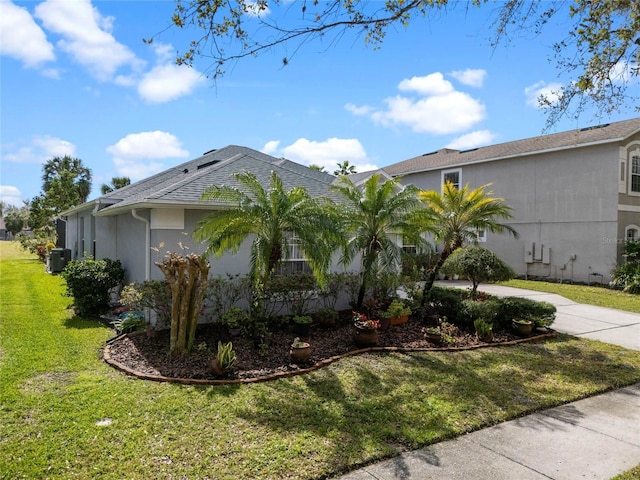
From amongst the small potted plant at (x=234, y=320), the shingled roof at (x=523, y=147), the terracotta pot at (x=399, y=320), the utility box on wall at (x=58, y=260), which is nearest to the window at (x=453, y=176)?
the shingled roof at (x=523, y=147)

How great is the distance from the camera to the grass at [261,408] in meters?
3.98

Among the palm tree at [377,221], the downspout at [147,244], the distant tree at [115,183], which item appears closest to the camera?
the downspout at [147,244]

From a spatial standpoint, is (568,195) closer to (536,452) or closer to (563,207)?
(563,207)

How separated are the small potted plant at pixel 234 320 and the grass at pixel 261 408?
2.13 m

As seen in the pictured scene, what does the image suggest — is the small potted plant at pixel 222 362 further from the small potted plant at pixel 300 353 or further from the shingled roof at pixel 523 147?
the shingled roof at pixel 523 147

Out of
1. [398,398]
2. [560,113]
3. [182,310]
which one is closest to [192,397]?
[182,310]

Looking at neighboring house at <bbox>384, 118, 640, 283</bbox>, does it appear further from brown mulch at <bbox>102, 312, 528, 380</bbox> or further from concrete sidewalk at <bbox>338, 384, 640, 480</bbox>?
concrete sidewalk at <bbox>338, 384, 640, 480</bbox>

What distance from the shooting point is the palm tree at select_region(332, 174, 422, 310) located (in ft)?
32.8

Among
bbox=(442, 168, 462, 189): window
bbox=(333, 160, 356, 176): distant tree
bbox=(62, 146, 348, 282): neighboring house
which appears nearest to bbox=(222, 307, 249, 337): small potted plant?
bbox=(62, 146, 348, 282): neighboring house

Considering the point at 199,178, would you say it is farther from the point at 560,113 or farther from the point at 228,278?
the point at 560,113

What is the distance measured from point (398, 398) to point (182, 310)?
401cm

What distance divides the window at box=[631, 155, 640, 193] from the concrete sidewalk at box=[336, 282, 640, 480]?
667 inches

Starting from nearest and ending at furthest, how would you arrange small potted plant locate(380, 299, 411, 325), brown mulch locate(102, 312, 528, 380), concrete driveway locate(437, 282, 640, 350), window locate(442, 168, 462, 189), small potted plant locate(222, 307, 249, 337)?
brown mulch locate(102, 312, 528, 380) → small potted plant locate(222, 307, 249, 337) → concrete driveway locate(437, 282, 640, 350) → small potted plant locate(380, 299, 411, 325) → window locate(442, 168, 462, 189)

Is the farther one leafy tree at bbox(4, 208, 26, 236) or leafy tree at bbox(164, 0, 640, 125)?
leafy tree at bbox(4, 208, 26, 236)
